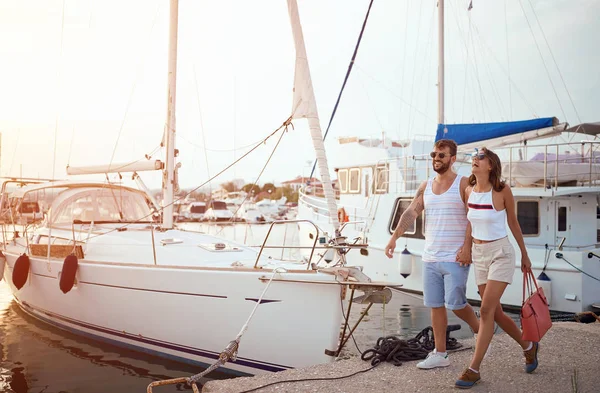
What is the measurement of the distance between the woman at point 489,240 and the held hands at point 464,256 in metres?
0.05

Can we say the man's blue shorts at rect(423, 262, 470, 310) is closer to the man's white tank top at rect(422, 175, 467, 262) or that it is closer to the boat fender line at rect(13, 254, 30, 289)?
the man's white tank top at rect(422, 175, 467, 262)

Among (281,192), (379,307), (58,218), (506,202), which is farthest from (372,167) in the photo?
(281,192)

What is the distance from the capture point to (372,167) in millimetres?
16422

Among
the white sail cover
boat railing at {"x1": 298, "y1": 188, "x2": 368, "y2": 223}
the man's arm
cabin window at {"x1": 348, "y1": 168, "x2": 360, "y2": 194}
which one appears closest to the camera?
the man's arm

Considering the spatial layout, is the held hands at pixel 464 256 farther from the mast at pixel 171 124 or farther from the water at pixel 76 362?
the mast at pixel 171 124

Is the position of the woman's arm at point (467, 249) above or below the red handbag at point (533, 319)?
above

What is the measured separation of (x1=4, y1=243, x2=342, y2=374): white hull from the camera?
5789 millimetres

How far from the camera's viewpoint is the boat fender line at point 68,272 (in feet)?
25.1

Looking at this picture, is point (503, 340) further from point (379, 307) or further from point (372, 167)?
point (372, 167)

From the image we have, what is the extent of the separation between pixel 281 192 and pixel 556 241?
102m

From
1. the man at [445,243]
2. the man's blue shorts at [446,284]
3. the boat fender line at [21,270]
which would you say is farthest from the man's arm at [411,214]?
the boat fender line at [21,270]

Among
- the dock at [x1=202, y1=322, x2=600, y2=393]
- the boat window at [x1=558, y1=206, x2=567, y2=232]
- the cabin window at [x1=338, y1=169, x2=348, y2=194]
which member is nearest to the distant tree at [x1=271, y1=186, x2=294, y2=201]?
the cabin window at [x1=338, y1=169, x2=348, y2=194]

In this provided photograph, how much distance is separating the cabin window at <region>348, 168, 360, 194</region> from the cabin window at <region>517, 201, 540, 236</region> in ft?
21.3

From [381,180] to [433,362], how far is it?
37.5ft
